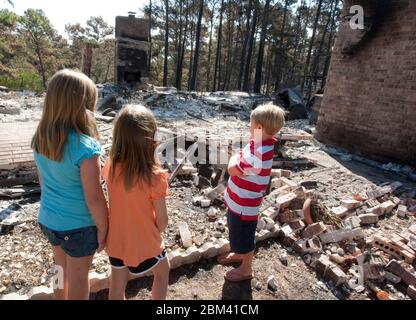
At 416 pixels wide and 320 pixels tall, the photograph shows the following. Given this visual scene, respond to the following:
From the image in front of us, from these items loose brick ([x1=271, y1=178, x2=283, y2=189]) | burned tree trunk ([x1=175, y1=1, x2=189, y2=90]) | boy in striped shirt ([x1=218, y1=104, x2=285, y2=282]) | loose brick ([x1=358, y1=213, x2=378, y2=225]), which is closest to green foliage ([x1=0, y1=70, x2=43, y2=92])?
burned tree trunk ([x1=175, y1=1, x2=189, y2=90])

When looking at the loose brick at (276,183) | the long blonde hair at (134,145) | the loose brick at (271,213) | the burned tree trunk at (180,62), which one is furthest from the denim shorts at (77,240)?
the burned tree trunk at (180,62)

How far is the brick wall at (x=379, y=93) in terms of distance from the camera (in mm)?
6891

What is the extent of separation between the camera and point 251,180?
256 cm

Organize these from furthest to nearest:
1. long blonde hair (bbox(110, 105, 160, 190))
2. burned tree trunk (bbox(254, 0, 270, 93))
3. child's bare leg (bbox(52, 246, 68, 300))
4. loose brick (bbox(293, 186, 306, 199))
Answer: burned tree trunk (bbox(254, 0, 270, 93))
loose brick (bbox(293, 186, 306, 199))
child's bare leg (bbox(52, 246, 68, 300))
long blonde hair (bbox(110, 105, 160, 190))

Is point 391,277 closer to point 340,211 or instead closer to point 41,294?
point 340,211

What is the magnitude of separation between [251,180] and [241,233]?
0.52 meters

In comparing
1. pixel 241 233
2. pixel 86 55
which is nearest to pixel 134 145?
pixel 241 233

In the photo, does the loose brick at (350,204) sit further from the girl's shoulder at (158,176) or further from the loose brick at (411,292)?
the girl's shoulder at (158,176)

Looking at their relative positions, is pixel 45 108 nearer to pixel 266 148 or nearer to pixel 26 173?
pixel 266 148

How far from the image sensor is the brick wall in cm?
689

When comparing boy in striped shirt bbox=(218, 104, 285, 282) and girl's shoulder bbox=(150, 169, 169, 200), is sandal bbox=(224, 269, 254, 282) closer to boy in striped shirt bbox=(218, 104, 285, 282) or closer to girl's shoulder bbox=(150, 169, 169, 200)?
boy in striped shirt bbox=(218, 104, 285, 282)

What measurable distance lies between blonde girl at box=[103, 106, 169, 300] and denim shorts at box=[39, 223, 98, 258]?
108 millimetres

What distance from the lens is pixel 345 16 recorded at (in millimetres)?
8047

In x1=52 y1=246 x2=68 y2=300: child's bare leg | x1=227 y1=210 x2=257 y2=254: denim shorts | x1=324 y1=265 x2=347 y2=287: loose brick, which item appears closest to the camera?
x1=52 y1=246 x2=68 y2=300: child's bare leg
